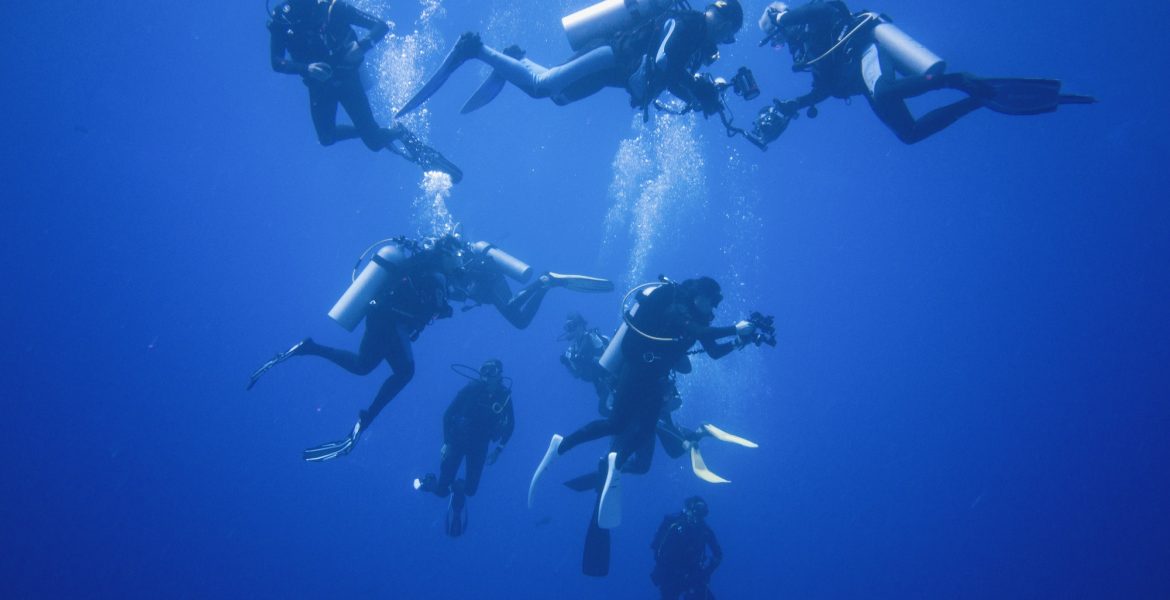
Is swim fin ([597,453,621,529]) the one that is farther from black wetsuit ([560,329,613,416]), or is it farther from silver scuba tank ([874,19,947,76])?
silver scuba tank ([874,19,947,76])

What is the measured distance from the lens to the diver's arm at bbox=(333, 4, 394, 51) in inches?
259

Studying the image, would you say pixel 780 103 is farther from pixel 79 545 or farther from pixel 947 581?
pixel 947 581

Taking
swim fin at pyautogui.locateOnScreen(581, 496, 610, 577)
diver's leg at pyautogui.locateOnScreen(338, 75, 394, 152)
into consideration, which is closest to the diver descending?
diver's leg at pyautogui.locateOnScreen(338, 75, 394, 152)

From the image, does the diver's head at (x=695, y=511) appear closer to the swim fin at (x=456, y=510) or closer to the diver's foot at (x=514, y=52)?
the swim fin at (x=456, y=510)

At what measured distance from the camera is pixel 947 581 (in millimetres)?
58688

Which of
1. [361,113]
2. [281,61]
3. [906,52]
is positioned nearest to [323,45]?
[281,61]

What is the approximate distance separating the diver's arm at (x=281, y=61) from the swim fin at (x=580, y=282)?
4.56 metres

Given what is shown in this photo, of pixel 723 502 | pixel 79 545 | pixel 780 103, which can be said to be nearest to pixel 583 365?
pixel 780 103

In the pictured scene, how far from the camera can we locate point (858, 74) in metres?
5.83

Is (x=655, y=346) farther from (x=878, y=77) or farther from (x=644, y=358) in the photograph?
(x=878, y=77)

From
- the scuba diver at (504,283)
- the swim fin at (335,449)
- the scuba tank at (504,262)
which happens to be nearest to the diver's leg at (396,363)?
the swim fin at (335,449)

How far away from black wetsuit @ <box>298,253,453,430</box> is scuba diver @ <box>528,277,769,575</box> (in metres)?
2.29

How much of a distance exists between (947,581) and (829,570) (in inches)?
644

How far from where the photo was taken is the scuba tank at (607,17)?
547 centimetres
